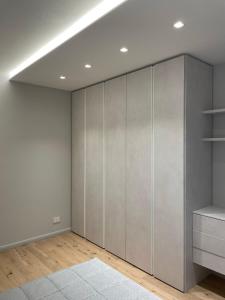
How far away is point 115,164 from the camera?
11.0ft

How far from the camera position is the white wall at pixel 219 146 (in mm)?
2783

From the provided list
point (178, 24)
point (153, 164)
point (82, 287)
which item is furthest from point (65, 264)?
point (178, 24)

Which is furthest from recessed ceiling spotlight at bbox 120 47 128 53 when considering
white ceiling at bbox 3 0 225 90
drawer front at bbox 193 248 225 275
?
drawer front at bbox 193 248 225 275

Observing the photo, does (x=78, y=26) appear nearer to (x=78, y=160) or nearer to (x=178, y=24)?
(x=178, y=24)

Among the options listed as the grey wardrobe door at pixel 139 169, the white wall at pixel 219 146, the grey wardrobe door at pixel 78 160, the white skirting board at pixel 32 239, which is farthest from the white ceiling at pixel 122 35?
the white skirting board at pixel 32 239

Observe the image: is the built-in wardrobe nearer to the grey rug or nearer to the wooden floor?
the wooden floor

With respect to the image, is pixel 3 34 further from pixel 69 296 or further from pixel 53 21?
pixel 69 296

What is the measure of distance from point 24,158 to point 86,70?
172 cm

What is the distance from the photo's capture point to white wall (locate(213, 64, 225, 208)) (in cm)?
278

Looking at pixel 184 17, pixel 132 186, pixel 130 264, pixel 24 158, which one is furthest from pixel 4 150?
pixel 184 17

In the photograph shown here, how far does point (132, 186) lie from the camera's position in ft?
10.1

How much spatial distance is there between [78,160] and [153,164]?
1695 millimetres

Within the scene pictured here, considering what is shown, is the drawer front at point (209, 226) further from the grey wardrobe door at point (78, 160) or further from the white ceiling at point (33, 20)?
the white ceiling at point (33, 20)

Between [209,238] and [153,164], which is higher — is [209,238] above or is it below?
below
